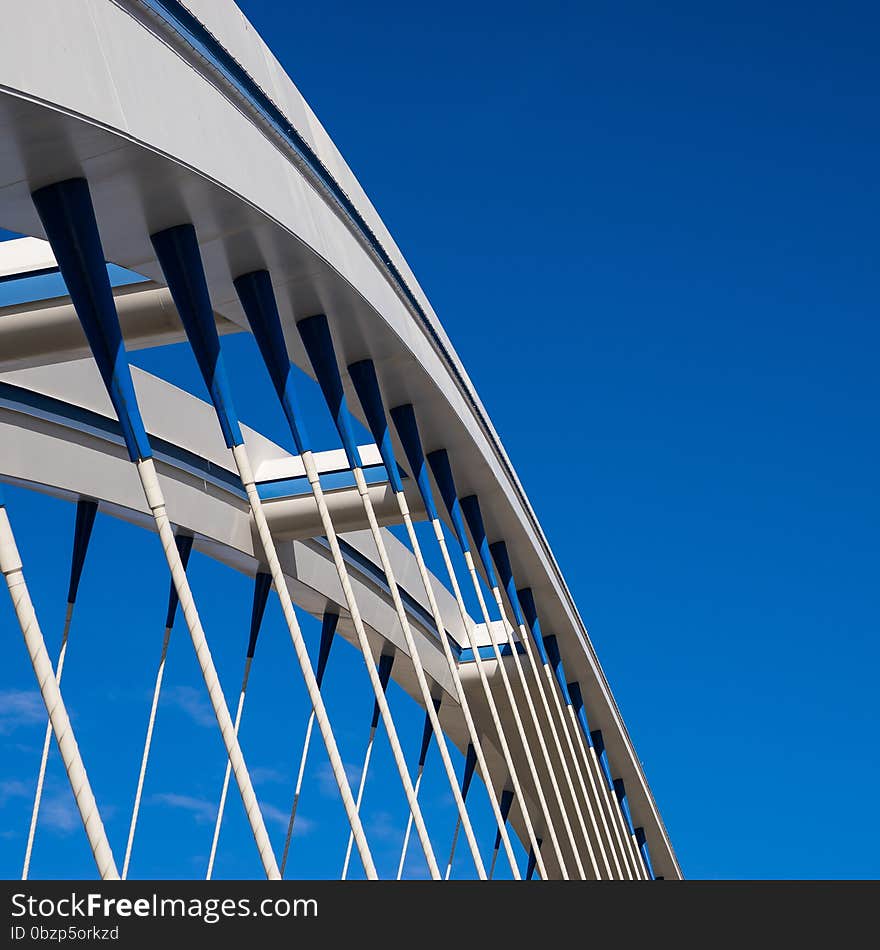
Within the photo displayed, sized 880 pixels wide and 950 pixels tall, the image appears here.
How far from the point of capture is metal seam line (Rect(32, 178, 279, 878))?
26.0ft

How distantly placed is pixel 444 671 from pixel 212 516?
410 inches

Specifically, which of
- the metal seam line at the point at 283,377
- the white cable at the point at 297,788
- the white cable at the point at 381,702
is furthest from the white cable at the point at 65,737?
the white cable at the point at 297,788

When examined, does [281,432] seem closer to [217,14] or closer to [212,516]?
[212,516]

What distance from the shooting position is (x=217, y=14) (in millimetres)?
9625

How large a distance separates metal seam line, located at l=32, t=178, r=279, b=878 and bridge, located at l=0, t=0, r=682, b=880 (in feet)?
0.06

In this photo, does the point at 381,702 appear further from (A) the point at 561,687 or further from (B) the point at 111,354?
(A) the point at 561,687

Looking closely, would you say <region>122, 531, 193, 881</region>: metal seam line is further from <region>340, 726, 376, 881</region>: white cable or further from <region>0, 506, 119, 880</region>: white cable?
<region>0, 506, 119, 880</region>: white cable

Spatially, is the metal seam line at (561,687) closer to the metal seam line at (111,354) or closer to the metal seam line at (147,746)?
the metal seam line at (147,746)

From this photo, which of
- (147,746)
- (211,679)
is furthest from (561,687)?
(211,679)

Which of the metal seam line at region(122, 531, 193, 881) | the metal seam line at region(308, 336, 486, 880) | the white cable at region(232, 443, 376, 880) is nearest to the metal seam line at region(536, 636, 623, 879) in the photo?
the metal seam line at region(122, 531, 193, 881)

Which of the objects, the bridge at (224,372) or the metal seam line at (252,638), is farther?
the metal seam line at (252,638)

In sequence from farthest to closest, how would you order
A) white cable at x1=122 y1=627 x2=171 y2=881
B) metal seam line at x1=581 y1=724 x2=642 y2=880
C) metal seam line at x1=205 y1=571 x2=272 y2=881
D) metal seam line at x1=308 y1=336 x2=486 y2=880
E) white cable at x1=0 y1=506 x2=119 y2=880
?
metal seam line at x1=581 y1=724 x2=642 y2=880
metal seam line at x1=205 y1=571 x2=272 y2=881
white cable at x1=122 y1=627 x2=171 y2=881
metal seam line at x1=308 y1=336 x2=486 y2=880
white cable at x1=0 y1=506 x2=119 y2=880

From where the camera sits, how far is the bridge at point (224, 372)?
312 inches
